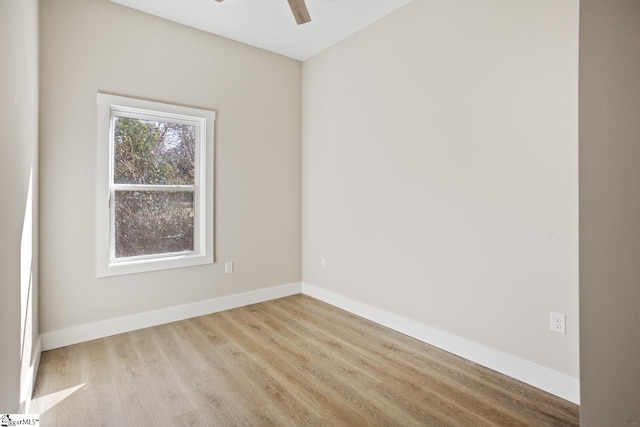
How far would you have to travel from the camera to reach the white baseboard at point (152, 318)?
2.65 m

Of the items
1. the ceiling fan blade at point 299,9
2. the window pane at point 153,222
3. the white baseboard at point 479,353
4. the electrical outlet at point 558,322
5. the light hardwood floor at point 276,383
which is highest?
the ceiling fan blade at point 299,9

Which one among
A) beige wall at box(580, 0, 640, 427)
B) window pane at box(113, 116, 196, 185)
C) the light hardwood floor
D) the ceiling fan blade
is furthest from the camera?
window pane at box(113, 116, 196, 185)

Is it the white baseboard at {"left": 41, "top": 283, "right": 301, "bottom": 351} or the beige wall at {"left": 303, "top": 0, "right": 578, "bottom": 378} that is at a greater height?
the beige wall at {"left": 303, "top": 0, "right": 578, "bottom": 378}

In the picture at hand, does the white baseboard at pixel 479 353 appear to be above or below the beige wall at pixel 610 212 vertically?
below

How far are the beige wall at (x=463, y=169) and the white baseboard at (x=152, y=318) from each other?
2.76 ft

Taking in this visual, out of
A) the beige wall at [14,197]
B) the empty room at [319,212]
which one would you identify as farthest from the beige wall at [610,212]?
the beige wall at [14,197]

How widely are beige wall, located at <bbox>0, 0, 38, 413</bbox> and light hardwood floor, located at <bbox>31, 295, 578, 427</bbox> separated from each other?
17.0 inches

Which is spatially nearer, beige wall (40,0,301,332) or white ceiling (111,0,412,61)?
beige wall (40,0,301,332)

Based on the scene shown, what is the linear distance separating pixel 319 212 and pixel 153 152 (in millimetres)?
1840

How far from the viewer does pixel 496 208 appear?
2314mm

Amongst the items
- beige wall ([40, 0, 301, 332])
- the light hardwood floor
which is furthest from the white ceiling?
the light hardwood floor

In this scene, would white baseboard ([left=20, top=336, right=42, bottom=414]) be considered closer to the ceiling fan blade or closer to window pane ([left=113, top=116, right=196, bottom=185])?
window pane ([left=113, top=116, right=196, bottom=185])

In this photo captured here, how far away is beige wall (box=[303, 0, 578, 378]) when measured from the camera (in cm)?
201

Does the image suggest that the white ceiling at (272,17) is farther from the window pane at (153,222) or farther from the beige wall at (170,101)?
the window pane at (153,222)
